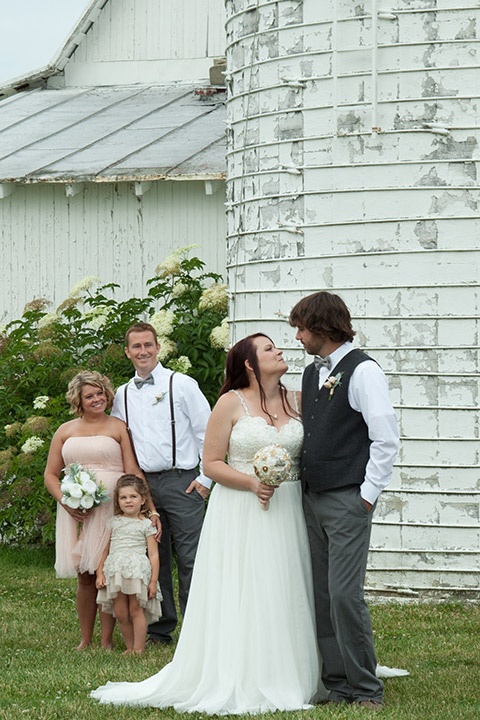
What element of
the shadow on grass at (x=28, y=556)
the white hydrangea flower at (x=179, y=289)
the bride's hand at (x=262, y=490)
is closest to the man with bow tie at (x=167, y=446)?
the bride's hand at (x=262, y=490)

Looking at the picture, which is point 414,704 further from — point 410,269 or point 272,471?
point 410,269

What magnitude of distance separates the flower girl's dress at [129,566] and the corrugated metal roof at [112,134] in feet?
19.4

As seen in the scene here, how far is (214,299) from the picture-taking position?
1152 centimetres

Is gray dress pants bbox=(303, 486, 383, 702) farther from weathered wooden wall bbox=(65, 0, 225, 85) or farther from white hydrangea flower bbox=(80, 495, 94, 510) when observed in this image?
weathered wooden wall bbox=(65, 0, 225, 85)

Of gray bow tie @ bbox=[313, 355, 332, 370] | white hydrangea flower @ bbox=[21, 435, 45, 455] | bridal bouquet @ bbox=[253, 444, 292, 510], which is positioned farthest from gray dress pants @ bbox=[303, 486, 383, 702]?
white hydrangea flower @ bbox=[21, 435, 45, 455]

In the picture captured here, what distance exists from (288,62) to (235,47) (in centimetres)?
82

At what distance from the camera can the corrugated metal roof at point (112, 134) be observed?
12891 millimetres

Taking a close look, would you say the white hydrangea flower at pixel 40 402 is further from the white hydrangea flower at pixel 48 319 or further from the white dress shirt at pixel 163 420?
the white dress shirt at pixel 163 420

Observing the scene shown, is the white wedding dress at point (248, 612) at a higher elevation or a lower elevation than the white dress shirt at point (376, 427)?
lower

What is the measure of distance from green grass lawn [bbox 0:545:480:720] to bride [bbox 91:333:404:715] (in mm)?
214

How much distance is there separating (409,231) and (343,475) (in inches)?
140

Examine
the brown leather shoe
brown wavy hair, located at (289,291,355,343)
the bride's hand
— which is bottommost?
the brown leather shoe

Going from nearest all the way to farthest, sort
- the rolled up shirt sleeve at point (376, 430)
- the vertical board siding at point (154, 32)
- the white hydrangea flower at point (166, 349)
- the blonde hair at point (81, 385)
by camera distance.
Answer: the rolled up shirt sleeve at point (376, 430) < the blonde hair at point (81, 385) < the white hydrangea flower at point (166, 349) < the vertical board siding at point (154, 32)

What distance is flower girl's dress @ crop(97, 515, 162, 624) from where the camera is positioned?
7.00 m
